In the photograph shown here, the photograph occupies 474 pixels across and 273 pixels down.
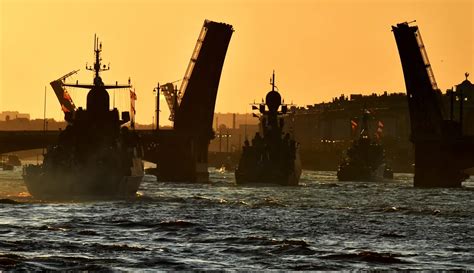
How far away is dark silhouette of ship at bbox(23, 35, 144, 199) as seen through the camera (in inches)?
3497

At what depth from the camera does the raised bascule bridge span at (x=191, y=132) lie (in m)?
118

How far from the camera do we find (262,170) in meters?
133

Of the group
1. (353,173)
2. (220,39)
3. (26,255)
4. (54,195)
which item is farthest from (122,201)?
(353,173)

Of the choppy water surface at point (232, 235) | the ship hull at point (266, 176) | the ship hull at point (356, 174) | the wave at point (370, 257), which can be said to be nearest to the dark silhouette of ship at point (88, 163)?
the choppy water surface at point (232, 235)

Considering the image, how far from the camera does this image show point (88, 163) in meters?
88.8

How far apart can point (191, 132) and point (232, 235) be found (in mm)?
83425

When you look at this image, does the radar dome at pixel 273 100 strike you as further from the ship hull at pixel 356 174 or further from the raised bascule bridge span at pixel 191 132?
the ship hull at pixel 356 174

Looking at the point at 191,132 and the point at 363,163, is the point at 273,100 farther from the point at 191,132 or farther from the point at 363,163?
the point at 363,163

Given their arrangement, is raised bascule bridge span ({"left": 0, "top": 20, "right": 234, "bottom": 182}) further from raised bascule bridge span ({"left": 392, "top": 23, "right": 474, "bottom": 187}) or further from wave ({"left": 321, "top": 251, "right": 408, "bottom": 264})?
wave ({"left": 321, "top": 251, "right": 408, "bottom": 264})

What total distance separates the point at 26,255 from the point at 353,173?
129469 mm

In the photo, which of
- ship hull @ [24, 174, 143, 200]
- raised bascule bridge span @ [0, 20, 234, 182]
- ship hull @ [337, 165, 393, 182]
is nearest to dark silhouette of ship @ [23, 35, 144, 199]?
ship hull @ [24, 174, 143, 200]

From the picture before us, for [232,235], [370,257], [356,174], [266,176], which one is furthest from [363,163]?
[370,257]

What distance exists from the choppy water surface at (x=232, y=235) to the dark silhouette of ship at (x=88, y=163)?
3.09 meters

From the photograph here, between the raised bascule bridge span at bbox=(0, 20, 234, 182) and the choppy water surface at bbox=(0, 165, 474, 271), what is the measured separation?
109 ft
